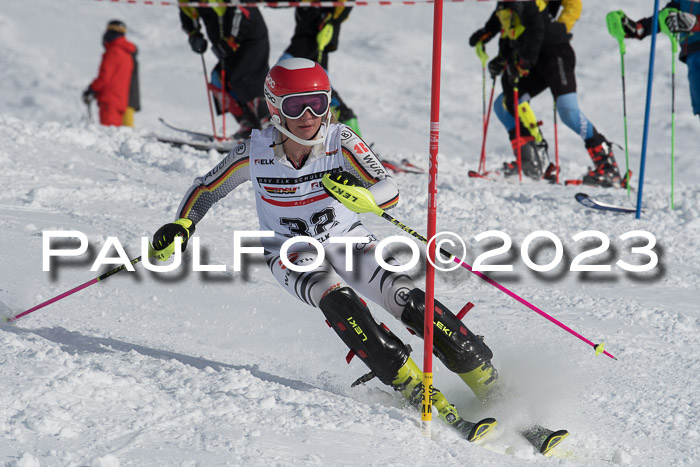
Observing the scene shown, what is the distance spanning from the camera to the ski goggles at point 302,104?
3715 millimetres

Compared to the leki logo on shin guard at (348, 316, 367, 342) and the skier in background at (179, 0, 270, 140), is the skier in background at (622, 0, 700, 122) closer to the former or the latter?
the skier in background at (179, 0, 270, 140)

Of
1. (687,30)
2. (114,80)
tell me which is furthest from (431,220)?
(114,80)

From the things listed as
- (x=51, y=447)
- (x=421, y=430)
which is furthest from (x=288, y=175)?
(x=51, y=447)

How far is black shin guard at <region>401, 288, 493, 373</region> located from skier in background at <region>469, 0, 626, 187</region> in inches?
212

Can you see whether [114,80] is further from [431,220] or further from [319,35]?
[431,220]

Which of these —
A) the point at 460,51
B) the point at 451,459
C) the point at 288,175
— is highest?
the point at 460,51

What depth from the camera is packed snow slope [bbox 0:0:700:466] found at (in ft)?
9.91

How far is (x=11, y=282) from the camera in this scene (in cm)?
483

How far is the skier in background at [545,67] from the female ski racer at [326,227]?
5.03 m

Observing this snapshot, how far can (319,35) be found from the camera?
28.8 ft

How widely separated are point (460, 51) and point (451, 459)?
15875 mm

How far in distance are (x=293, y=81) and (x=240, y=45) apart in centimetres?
594

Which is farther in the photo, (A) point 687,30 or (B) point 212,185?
(A) point 687,30

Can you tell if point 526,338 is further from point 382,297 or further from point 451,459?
point 451,459
